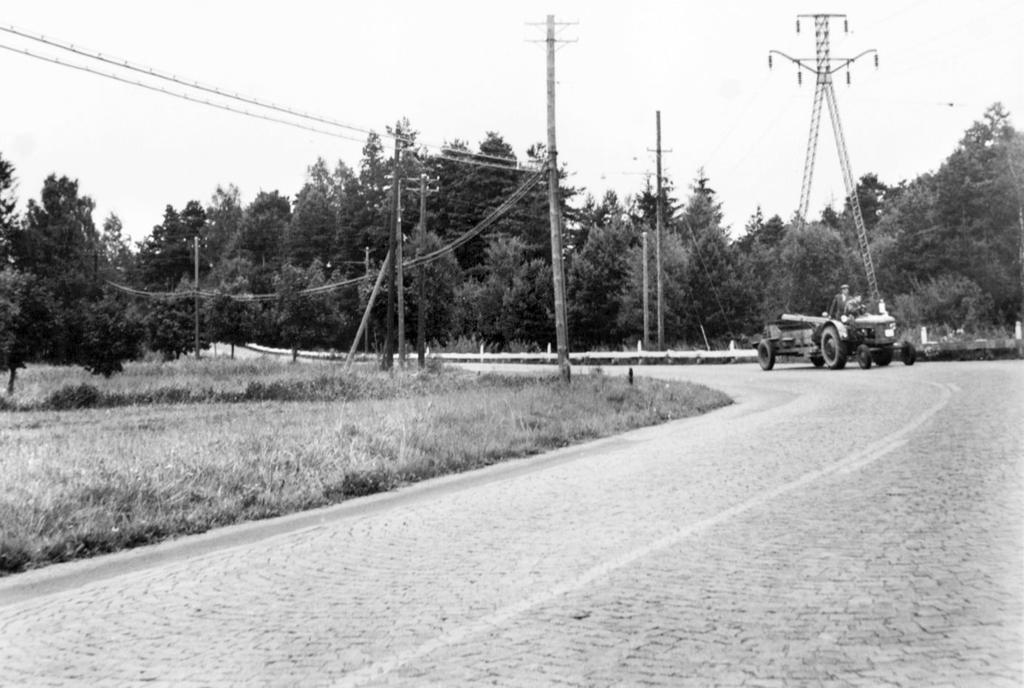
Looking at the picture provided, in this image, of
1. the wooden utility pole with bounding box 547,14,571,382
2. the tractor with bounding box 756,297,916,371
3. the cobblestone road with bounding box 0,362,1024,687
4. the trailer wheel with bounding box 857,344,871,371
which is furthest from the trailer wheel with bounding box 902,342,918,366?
the cobblestone road with bounding box 0,362,1024,687

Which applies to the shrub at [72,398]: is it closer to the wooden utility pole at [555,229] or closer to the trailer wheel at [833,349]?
the wooden utility pole at [555,229]

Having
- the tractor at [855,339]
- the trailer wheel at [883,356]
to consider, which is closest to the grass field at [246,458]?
the tractor at [855,339]

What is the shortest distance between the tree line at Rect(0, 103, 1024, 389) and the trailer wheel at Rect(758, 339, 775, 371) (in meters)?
13.3

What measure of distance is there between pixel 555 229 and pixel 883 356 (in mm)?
10192

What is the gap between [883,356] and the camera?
85.9 feet

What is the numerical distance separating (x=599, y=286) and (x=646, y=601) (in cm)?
6077

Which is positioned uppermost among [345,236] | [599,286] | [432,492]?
[345,236]

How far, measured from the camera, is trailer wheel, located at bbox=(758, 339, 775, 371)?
97.9 ft

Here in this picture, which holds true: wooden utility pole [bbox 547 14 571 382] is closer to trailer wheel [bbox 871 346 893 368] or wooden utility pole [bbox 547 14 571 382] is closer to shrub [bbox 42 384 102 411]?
trailer wheel [bbox 871 346 893 368]

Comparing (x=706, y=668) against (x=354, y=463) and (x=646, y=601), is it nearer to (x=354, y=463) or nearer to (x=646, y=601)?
(x=646, y=601)

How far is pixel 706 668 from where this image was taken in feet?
13.1

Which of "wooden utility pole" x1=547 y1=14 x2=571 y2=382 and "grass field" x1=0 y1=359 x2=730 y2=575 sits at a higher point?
"wooden utility pole" x1=547 y1=14 x2=571 y2=382

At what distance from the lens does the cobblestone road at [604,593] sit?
4.12 metres

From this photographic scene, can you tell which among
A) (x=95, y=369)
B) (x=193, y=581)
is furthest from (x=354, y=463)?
(x=95, y=369)
